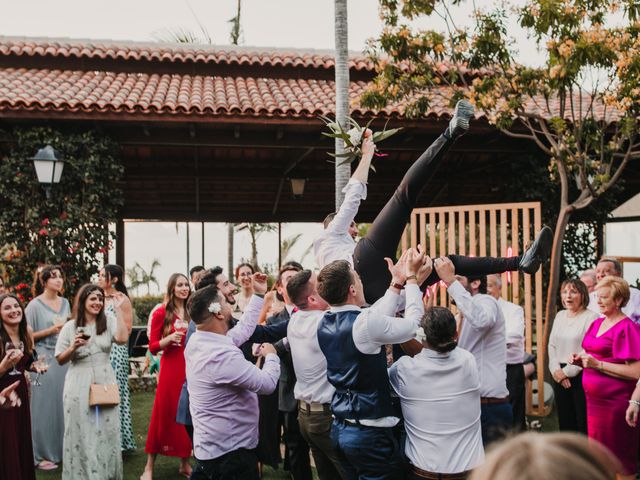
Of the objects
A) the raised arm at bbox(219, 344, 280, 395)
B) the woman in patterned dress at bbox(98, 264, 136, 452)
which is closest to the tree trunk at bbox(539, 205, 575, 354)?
the woman in patterned dress at bbox(98, 264, 136, 452)

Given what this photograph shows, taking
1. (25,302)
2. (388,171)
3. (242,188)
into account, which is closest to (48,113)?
(25,302)

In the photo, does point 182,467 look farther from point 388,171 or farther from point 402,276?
point 388,171

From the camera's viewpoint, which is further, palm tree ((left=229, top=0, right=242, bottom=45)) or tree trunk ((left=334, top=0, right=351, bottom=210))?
palm tree ((left=229, top=0, right=242, bottom=45))

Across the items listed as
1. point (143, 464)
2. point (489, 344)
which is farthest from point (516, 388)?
point (143, 464)

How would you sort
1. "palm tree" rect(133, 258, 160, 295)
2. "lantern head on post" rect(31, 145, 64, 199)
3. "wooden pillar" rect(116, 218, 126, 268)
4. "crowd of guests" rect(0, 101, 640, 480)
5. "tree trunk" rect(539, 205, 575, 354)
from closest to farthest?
1. "crowd of guests" rect(0, 101, 640, 480)
2. "tree trunk" rect(539, 205, 575, 354)
3. "lantern head on post" rect(31, 145, 64, 199)
4. "wooden pillar" rect(116, 218, 126, 268)
5. "palm tree" rect(133, 258, 160, 295)

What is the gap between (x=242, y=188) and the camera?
1395cm

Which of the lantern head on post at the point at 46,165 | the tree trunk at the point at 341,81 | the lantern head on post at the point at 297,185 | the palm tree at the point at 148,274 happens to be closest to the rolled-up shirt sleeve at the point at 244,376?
the tree trunk at the point at 341,81

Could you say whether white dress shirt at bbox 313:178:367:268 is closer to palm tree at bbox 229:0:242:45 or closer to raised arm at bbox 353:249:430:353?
raised arm at bbox 353:249:430:353

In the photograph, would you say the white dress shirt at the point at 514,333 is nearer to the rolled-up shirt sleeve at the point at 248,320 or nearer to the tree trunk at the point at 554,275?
the tree trunk at the point at 554,275

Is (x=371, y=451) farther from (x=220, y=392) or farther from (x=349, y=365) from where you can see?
(x=220, y=392)

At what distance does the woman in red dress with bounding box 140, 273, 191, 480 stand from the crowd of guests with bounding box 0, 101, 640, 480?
0.01m

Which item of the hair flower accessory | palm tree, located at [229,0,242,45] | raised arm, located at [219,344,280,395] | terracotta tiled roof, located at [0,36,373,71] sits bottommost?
raised arm, located at [219,344,280,395]

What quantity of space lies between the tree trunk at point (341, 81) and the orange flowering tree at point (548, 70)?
81 cm

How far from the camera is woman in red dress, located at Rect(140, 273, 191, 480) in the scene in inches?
242
